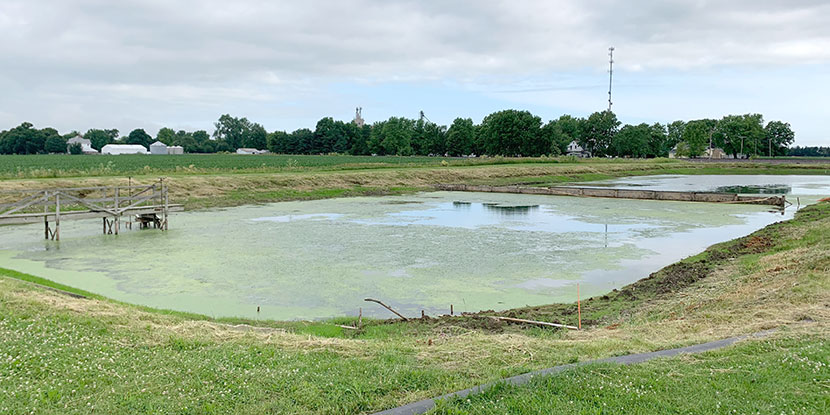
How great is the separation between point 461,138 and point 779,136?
81246mm

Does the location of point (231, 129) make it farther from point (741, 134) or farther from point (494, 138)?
→ point (741, 134)

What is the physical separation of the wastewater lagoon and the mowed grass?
20.6ft

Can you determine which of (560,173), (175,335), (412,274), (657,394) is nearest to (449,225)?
(412,274)

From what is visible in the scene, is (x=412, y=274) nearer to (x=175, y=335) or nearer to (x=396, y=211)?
(x=175, y=335)

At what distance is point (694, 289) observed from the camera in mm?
13773

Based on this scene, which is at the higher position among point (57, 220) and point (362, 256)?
point (57, 220)

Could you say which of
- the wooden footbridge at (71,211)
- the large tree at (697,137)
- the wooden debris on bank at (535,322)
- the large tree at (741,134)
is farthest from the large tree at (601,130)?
the wooden debris on bank at (535,322)

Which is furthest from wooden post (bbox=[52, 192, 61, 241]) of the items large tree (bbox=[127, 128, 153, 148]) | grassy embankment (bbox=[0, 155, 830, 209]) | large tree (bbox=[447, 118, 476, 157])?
large tree (bbox=[127, 128, 153, 148])

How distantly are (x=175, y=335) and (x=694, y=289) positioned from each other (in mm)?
10893

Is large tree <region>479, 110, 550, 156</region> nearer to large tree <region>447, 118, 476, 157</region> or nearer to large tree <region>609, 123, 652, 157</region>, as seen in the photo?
large tree <region>447, 118, 476, 157</region>

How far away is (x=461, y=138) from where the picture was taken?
128 meters

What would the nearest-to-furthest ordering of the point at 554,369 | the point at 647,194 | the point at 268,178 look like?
1. the point at 554,369
2. the point at 647,194
3. the point at 268,178

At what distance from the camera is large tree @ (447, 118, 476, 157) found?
421 ft

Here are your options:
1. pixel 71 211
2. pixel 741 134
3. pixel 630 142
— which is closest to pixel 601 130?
pixel 630 142
